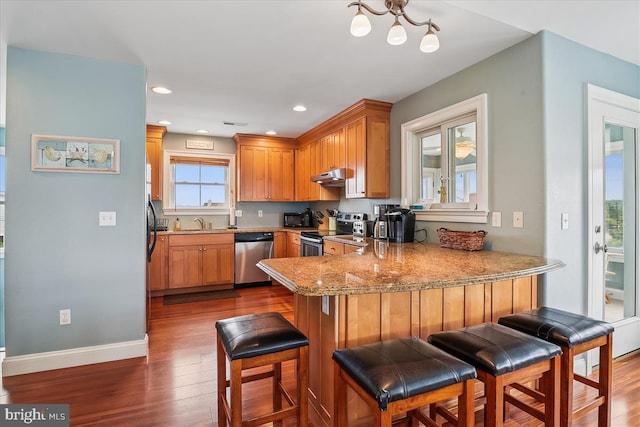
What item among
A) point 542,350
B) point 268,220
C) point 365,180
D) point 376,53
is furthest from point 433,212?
point 268,220

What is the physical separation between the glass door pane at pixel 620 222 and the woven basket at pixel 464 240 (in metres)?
1.03

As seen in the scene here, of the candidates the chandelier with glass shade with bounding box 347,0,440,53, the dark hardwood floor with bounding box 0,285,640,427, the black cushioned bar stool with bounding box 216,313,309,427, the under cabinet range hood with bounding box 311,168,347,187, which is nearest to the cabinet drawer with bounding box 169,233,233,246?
the under cabinet range hood with bounding box 311,168,347,187

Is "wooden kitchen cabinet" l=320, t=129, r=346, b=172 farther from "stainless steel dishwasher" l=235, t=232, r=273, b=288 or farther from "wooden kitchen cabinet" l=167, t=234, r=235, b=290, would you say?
"wooden kitchen cabinet" l=167, t=234, r=235, b=290

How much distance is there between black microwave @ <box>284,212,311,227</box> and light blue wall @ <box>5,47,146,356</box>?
123 inches

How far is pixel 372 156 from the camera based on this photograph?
3576 mm

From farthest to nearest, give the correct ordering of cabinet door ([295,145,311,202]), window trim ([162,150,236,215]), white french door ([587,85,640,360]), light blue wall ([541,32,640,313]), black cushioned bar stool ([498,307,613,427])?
cabinet door ([295,145,311,202]) → window trim ([162,150,236,215]) → white french door ([587,85,640,360]) → light blue wall ([541,32,640,313]) → black cushioned bar stool ([498,307,613,427])

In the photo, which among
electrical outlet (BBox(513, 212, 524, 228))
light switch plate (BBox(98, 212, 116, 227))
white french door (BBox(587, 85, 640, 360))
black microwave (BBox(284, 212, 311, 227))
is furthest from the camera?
black microwave (BBox(284, 212, 311, 227))

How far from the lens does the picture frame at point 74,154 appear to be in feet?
8.00

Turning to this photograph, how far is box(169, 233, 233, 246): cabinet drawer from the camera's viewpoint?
4.52m

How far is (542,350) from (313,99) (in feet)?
9.85

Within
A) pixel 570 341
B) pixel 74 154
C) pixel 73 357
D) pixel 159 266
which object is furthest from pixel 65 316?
pixel 570 341

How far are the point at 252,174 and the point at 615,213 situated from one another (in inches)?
178

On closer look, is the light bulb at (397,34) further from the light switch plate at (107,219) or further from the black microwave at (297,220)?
the black microwave at (297,220)

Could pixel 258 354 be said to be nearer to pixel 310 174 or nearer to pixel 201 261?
pixel 201 261
